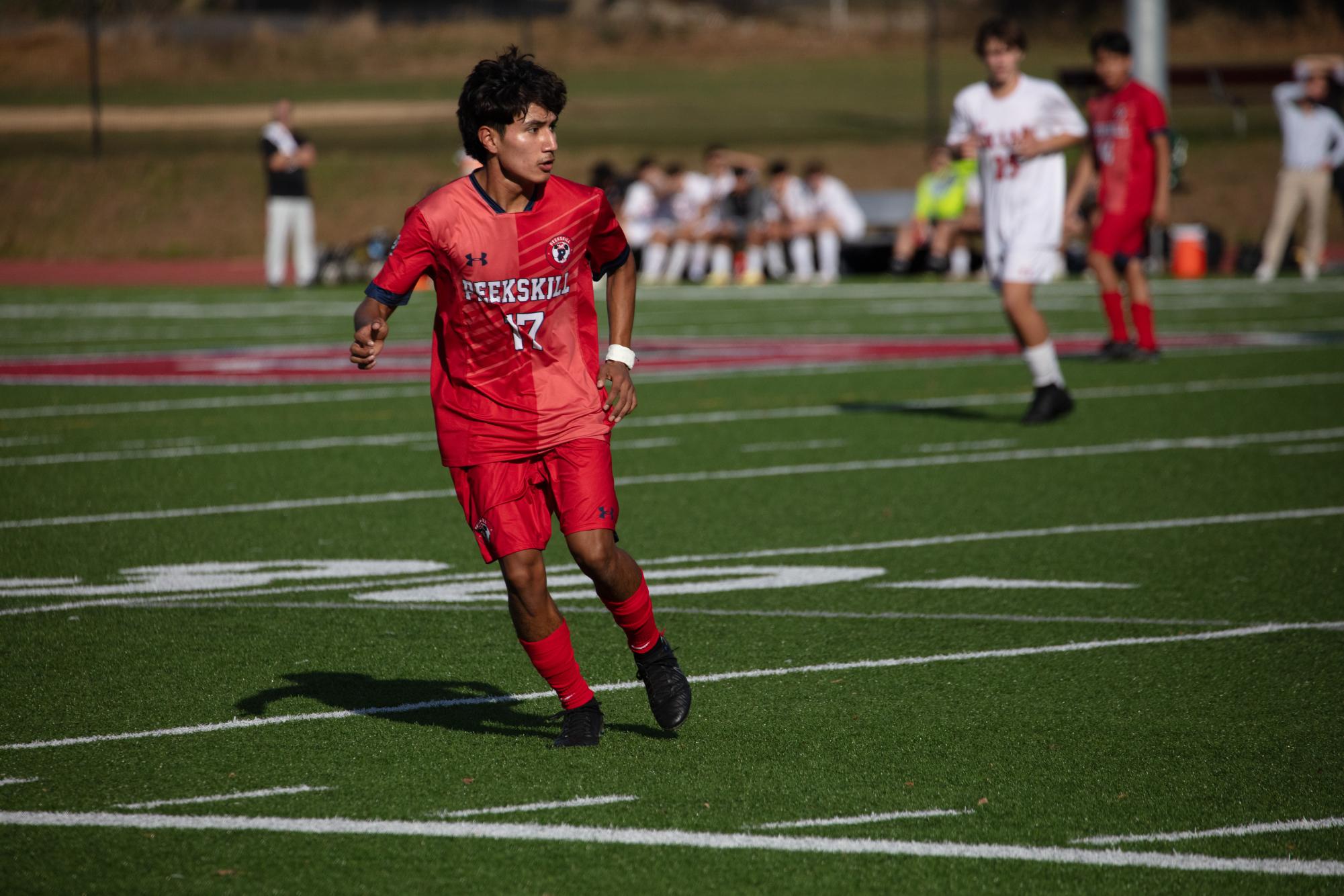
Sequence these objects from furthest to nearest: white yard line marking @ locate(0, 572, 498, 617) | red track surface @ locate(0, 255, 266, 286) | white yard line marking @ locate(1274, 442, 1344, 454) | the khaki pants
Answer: red track surface @ locate(0, 255, 266, 286) → the khaki pants → white yard line marking @ locate(1274, 442, 1344, 454) → white yard line marking @ locate(0, 572, 498, 617)

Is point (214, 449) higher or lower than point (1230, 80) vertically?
lower

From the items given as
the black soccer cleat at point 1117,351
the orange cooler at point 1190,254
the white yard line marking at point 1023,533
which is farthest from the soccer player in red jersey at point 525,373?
the orange cooler at point 1190,254

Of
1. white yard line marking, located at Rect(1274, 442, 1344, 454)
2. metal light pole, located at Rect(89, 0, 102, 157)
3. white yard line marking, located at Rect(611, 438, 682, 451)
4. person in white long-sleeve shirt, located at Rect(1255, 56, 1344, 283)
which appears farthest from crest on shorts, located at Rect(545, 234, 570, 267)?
metal light pole, located at Rect(89, 0, 102, 157)

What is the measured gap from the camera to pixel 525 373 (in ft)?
17.9

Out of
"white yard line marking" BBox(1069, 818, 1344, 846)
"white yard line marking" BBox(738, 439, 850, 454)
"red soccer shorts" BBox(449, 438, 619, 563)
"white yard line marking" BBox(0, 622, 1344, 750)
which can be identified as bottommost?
"white yard line marking" BBox(738, 439, 850, 454)

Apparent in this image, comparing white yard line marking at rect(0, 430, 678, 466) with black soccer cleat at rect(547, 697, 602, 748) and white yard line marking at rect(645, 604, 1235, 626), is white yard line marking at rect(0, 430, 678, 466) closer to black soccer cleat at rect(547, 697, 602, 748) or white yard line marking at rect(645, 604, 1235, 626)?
white yard line marking at rect(645, 604, 1235, 626)

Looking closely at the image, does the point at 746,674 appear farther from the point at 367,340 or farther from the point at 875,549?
the point at 875,549

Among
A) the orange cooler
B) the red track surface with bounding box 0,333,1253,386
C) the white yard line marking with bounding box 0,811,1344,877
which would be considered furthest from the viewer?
the orange cooler

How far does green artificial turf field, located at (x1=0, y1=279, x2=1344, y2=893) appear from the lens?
4.61 meters

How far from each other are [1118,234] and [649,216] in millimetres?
14940

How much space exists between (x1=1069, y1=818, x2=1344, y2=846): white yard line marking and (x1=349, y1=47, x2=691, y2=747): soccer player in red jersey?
4.33 ft

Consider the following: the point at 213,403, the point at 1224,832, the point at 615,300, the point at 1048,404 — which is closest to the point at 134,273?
the point at 213,403

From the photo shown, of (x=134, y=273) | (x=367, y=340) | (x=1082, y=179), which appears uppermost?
(x=1082, y=179)

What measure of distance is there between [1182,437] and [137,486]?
6.13 meters
